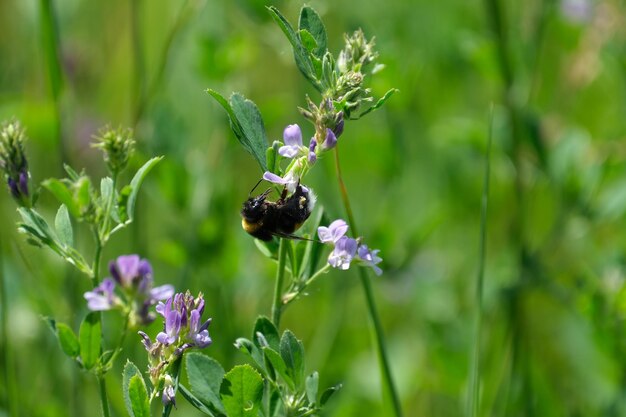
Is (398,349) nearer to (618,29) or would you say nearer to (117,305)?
(618,29)

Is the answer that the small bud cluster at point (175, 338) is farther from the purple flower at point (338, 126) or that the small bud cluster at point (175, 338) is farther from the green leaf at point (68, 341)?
the purple flower at point (338, 126)

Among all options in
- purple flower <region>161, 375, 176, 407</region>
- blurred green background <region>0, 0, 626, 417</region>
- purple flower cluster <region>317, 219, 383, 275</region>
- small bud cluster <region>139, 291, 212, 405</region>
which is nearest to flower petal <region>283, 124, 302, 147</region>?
purple flower cluster <region>317, 219, 383, 275</region>

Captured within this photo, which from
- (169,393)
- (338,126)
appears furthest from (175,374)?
(338,126)

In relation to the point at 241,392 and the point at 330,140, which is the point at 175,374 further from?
the point at 330,140

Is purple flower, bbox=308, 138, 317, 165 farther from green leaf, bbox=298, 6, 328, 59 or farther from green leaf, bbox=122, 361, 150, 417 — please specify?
green leaf, bbox=122, 361, 150, 417

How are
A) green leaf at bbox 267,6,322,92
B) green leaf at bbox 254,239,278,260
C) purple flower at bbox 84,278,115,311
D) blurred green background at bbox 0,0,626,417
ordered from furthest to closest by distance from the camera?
blurred green background at bbox 0,0,626,417, green leaf at bbox 254,239,278,260, green leaf at bbox 267,6,322,92, purple flower at bbox 84,278,115,311

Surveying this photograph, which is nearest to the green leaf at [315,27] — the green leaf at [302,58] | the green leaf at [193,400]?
the green leaf at [302,58]
